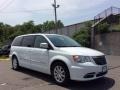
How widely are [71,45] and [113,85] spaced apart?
2.21 m

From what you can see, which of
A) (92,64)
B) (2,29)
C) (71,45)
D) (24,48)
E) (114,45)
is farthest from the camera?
(2,29)

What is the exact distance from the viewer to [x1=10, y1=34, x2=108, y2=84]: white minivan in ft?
27.3

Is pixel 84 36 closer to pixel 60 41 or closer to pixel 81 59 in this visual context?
pixel 60 41

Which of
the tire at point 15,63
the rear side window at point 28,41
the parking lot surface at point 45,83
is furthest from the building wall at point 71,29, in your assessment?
the parking lot surface at point 45,83

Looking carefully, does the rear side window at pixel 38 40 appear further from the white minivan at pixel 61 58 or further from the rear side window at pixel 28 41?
the rear side window at pixel 28 41

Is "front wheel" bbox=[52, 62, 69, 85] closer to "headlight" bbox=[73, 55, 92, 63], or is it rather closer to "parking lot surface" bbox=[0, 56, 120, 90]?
"parking lot surface" bbox=[0, 56, 120, 90]

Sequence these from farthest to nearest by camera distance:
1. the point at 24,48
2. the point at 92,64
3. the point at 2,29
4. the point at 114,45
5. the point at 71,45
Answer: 1. the point at 2,29
2. the point at 114,45
3. the point at 24,48
4. the point at 71,45
5. the point at 92,64

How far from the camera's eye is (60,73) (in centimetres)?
887

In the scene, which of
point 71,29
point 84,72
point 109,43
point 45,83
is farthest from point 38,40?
point 71,29

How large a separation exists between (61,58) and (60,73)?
503mm

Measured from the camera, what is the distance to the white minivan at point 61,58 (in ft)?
27.3

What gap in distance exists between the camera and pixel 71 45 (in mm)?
9844

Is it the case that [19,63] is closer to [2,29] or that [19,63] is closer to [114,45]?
[114,45]

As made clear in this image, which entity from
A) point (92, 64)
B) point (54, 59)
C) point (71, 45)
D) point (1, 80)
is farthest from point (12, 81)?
point (92, 64)
